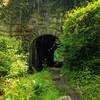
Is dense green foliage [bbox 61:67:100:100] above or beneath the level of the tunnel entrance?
beneath

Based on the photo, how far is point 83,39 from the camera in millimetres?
10719

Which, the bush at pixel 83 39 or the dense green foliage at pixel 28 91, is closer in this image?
the dense green foliage at pixel 28 91

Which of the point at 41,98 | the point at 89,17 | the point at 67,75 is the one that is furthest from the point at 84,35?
the point at 41,98

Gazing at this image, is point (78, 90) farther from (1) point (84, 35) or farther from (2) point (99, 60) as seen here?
(1) point (84, 35)

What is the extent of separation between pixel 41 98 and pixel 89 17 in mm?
3271

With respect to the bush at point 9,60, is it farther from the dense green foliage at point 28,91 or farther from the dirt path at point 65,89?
the dirt path at point 65,89

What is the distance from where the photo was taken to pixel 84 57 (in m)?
11.0

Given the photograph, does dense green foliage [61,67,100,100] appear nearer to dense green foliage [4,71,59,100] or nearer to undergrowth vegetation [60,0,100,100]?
undergrowth vegetation [60,0,100,100]

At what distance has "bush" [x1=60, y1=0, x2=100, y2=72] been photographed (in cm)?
1069

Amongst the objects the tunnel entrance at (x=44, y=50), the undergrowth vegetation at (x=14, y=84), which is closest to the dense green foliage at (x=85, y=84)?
the undergrowth vegetation at (x=14, y=84)

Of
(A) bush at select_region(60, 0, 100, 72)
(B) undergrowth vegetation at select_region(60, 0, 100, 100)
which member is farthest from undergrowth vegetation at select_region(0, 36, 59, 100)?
(A) bush at select_region(60, 0, 100, 72)

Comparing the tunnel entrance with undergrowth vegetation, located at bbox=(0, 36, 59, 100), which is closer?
undergrowth vegetation, located at bbox=(0, 36, 59, 100)

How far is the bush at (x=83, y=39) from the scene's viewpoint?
421 inches

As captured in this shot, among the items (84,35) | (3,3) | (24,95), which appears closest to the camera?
(24,95)
